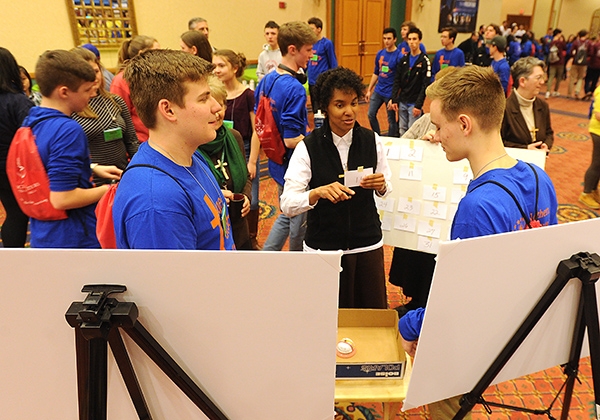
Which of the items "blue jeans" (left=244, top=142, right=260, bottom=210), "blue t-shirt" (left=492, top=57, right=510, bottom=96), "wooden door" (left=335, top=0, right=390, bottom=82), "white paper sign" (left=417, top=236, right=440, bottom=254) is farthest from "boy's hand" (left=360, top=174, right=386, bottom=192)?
"wooden door" (left=335, top=0, right=390, bottom=82)

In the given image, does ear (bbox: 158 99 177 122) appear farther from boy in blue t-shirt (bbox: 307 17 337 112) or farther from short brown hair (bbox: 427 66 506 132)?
boy in blue t-shirt (bbox: 307 17 337 112)

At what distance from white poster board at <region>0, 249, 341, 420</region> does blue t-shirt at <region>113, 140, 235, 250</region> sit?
253 mm

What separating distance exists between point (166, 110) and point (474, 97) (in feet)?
3.02

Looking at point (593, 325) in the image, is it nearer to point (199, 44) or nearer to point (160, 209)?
point (160, 209)

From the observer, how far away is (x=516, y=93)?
3.10 m

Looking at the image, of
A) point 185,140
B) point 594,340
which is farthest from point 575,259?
point 185,140

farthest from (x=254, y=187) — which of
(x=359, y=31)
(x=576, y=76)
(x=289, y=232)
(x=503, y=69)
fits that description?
(x=576, y=76)

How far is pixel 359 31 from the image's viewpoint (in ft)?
31.1

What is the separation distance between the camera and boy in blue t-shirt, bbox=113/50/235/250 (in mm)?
1058

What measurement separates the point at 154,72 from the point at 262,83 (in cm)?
181

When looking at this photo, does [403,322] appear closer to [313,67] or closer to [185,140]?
[185,140]

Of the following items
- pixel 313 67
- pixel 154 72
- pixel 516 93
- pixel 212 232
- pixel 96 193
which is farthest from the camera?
pixel 313 67

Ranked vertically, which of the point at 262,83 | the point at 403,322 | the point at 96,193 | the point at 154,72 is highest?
the point at 154,72

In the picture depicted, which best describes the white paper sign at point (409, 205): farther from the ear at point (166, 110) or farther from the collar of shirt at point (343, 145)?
the ear at point (166, 110)
